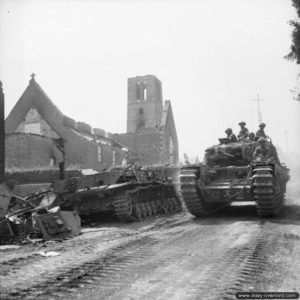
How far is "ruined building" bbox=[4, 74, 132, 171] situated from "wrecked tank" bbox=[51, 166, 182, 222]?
15635mm

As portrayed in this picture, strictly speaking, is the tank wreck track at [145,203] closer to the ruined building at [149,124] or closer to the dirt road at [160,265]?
the dirt road at [160,265]

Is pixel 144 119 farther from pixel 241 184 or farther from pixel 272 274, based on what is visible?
pixel 272 274

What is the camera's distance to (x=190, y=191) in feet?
33.6

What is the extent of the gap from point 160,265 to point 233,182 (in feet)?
19.2

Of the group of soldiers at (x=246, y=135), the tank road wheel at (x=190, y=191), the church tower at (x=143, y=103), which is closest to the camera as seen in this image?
the tank road wheel at (x=190, y=191)

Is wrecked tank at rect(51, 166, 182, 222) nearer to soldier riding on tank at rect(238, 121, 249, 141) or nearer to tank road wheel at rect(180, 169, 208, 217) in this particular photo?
tank road wheel at rect(180, 169, 208, 217)

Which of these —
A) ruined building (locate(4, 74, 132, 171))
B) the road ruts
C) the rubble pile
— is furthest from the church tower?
the road ruts

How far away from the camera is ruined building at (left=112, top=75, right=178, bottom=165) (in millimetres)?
38312

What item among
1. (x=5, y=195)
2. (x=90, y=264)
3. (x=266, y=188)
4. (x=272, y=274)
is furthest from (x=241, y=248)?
(x=5, y=195)

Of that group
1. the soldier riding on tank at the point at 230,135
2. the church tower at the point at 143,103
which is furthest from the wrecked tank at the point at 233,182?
the church tower at the point at 143,103

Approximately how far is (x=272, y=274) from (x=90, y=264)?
2.36 m

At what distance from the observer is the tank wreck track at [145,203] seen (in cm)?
1065

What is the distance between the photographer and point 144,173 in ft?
41.3

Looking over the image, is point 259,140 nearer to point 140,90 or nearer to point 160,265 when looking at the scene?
point 160,265
